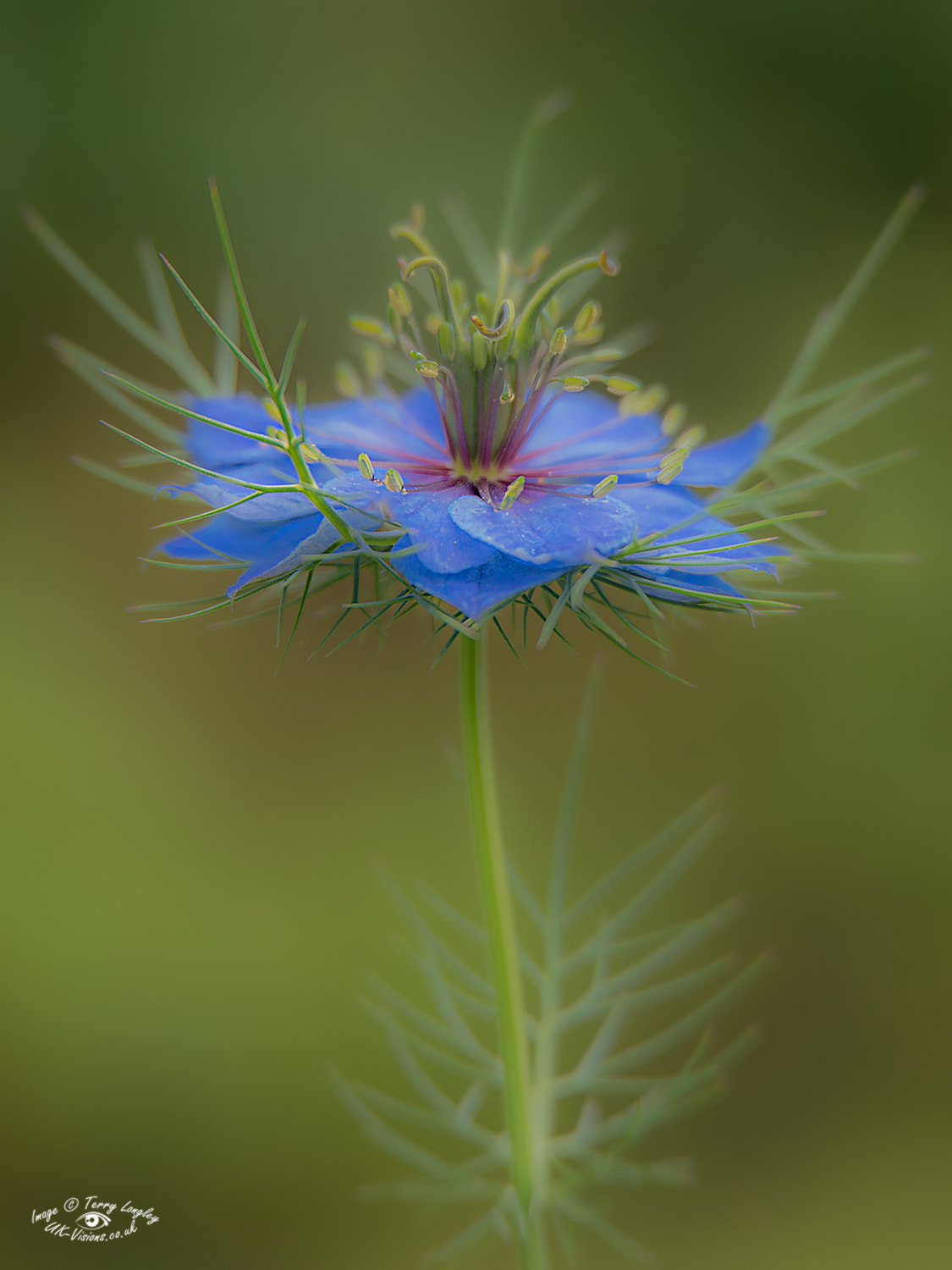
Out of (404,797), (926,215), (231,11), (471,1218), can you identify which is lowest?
(471,1218)

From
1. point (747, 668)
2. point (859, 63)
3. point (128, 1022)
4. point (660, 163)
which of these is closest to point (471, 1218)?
point (128, 1022)

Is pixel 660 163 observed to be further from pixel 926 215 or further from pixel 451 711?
pixel 451 711

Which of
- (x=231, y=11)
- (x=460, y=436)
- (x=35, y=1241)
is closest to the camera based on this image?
(x=460, y=436)

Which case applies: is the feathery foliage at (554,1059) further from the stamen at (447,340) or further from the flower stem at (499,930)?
the stamen at (447,340)

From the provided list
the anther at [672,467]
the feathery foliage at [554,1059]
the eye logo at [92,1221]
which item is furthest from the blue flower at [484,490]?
the eye logo at [92,1221]

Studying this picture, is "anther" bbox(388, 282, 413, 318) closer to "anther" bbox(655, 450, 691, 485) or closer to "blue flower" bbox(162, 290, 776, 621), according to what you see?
"blue flower" bbox(162, 290, 776, 621)

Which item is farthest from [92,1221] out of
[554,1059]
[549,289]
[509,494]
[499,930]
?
[549,289]
